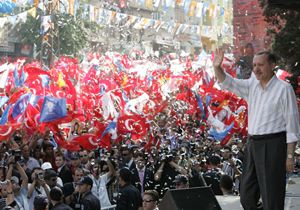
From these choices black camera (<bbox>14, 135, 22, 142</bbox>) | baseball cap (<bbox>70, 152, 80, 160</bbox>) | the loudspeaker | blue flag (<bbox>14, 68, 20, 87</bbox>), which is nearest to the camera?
the loudspeaker

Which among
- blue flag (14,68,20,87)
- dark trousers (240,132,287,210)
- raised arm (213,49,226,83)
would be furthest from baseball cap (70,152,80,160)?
blue flag (14,68,20,87)

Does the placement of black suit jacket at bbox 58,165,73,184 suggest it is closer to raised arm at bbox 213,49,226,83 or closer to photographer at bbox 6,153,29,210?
photographer at bbox 6,153,29,210

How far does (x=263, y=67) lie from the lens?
541 centimetres

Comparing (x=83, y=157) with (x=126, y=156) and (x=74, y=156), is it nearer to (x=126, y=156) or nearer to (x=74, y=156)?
(x=74, y=156)

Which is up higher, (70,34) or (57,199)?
(57,199)

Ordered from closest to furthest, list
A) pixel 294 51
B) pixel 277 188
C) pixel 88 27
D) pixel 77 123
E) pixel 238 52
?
1. pixel 277 188
2. pixel 77 123
3. pixel 294 51
4. pixel 238 52
5. pixel 88 27

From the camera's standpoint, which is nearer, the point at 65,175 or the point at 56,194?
the point at 56,194

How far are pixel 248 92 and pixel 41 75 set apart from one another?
19014 mm

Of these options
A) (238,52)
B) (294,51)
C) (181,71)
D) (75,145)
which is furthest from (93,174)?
(238,52)

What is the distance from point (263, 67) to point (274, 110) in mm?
302

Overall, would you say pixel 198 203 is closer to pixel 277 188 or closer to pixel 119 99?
pixel 277 188

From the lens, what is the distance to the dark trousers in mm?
5348

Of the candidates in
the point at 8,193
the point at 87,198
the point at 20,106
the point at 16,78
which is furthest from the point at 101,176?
the point at 16,78

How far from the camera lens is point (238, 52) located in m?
49.4
